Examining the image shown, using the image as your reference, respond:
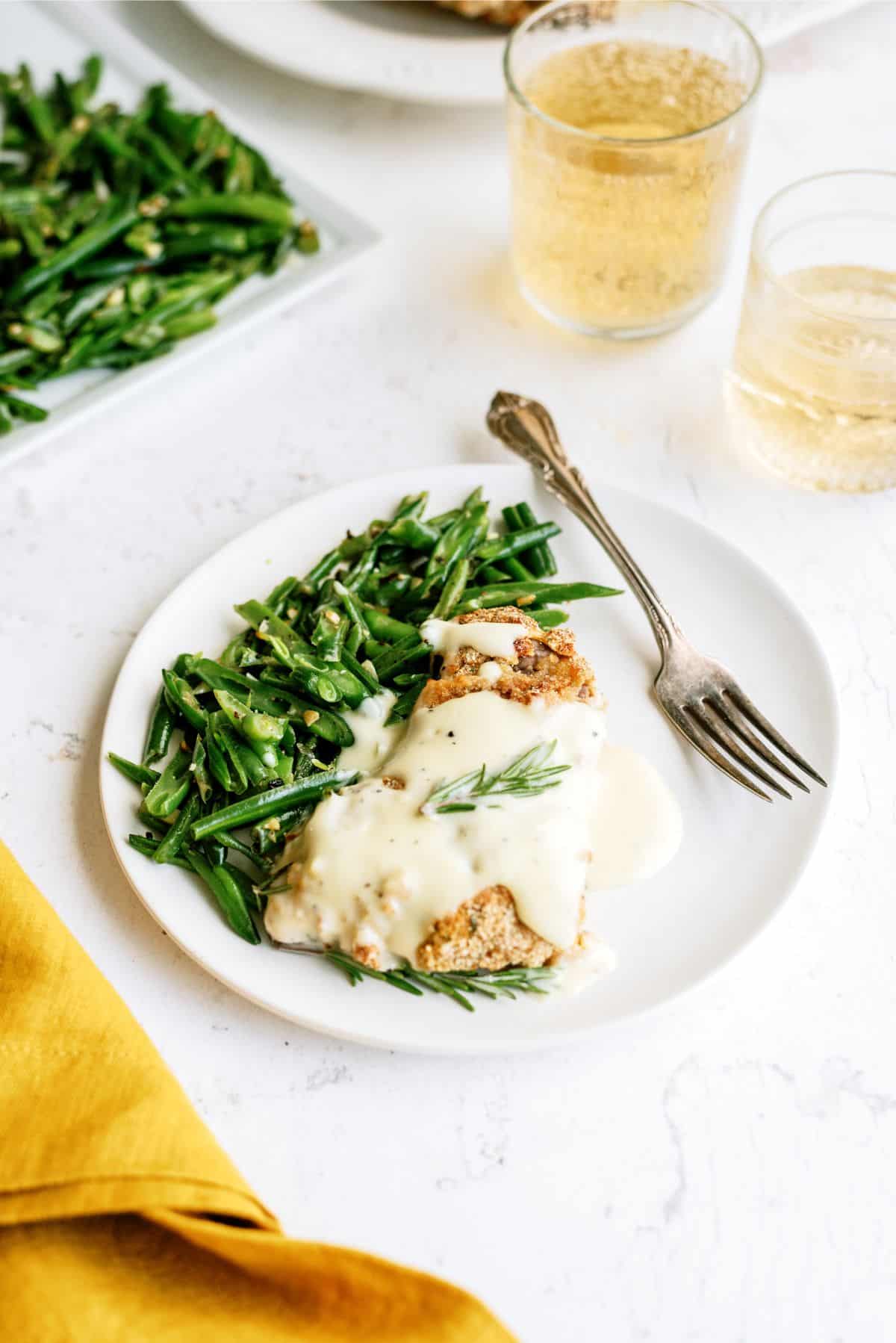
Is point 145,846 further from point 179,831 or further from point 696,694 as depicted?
point 696,694

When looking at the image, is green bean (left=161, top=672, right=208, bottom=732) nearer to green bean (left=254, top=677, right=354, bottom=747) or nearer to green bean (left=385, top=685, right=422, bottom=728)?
green bean (left=254, top=677, right=354, bottom=747)

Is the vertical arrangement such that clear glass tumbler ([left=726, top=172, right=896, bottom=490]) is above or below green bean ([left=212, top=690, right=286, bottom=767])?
above

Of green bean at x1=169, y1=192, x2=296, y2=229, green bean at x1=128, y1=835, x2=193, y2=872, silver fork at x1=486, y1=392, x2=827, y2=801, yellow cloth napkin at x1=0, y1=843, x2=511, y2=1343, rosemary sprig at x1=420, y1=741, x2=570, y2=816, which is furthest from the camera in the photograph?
green bean at x1=169, y1=192, x2=296, y2=229

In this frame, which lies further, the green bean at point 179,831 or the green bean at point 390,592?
the green bean at point 390,592

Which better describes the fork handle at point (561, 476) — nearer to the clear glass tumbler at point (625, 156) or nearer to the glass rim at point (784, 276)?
the clear glass tumbler at point (625, 156)

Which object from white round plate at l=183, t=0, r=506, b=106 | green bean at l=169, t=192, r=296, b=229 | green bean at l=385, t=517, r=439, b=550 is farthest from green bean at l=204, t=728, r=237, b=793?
white round plate at l=183, t=0, r=506, b=106

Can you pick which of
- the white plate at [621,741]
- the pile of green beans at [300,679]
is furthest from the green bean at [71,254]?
the pile of green beans at [300,679]

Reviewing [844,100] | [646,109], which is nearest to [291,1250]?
[646,109]
